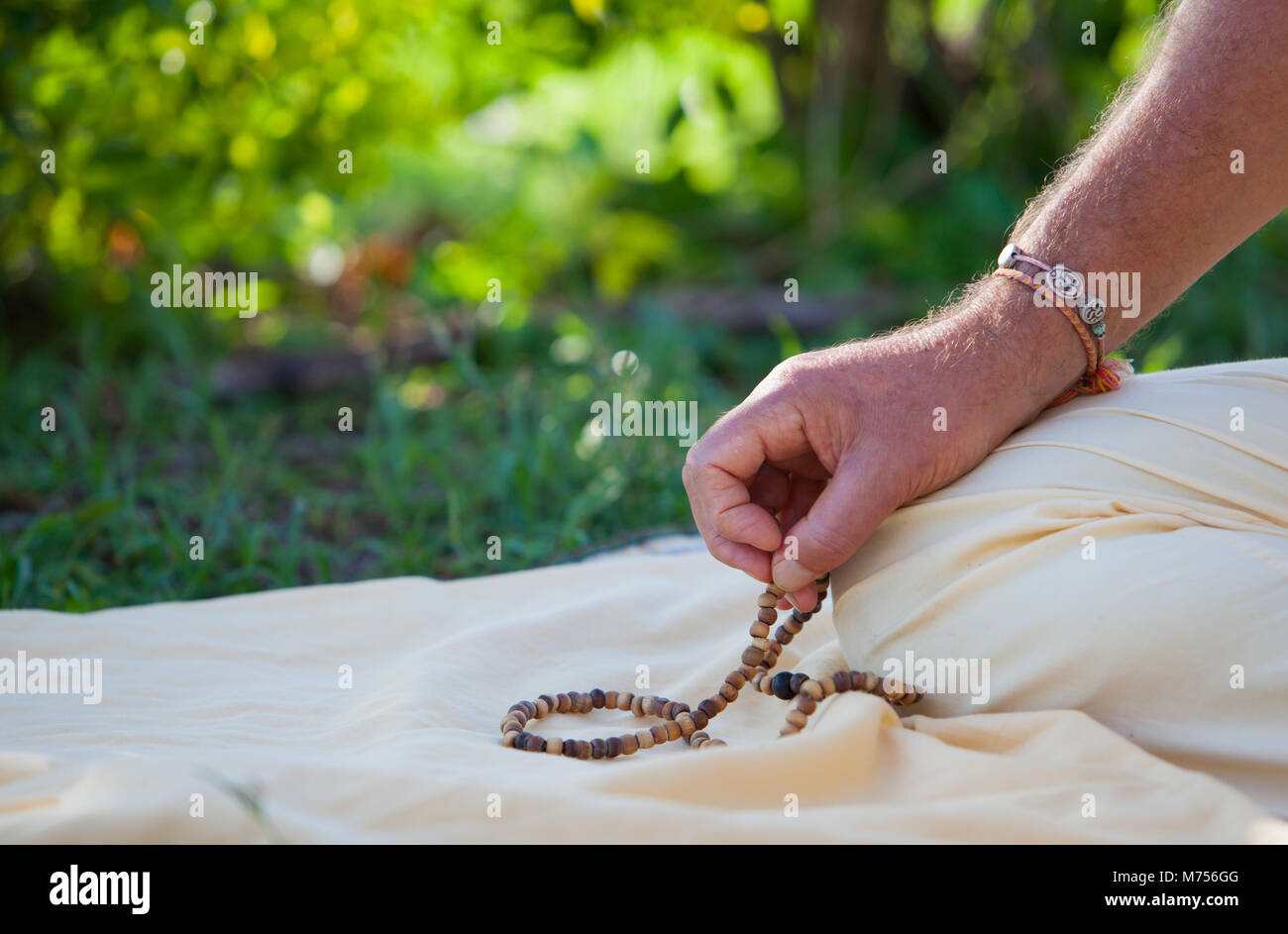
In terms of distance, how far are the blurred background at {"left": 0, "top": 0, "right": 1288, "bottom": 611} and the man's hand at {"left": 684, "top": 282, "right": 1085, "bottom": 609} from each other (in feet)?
3.26

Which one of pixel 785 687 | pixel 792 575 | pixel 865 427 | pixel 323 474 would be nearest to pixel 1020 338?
pixel 865 427

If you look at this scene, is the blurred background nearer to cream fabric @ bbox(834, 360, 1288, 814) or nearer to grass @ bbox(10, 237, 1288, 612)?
grass @ bbox(10, 237, 1288, 612)

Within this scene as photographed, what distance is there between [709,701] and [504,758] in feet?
0.93

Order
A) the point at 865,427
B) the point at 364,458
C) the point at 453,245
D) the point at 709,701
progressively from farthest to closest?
the point at 453,245 < the point at 364,458 < the point at 709,701 < the point at 865,427

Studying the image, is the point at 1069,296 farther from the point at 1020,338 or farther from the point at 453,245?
the point at 453,245

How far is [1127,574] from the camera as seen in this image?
3.93 feet

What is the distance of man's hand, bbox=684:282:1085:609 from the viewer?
1.31 meters

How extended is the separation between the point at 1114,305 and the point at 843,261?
3449 mm

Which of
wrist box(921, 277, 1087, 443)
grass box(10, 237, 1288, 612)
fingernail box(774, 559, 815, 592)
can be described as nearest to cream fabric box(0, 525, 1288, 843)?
fingernail box(774, 559, 815, 592)

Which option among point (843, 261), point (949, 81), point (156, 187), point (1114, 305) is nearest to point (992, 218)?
point (843, 261)

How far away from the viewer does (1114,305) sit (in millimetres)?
1368

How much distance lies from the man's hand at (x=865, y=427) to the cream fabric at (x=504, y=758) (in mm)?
202

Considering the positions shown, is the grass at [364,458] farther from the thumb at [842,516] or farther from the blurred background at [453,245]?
the thumb at [842,516]
